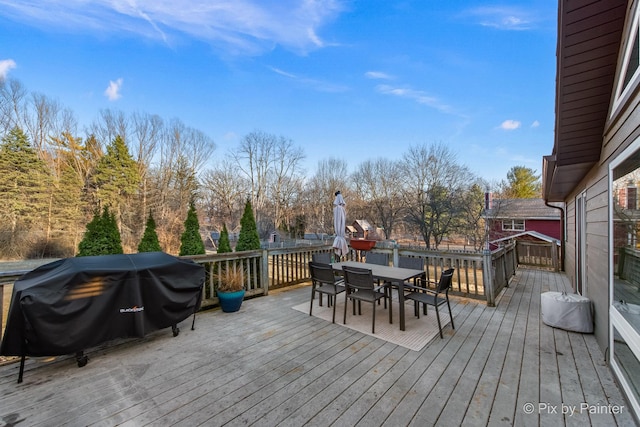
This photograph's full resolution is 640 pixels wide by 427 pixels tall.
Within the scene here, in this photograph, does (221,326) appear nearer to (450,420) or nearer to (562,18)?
(450,420)

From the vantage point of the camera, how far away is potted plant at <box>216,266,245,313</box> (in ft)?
13.8

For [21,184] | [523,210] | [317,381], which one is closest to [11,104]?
[21,184]

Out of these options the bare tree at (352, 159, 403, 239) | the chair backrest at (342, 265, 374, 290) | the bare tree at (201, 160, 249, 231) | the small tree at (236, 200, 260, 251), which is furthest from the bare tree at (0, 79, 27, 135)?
the bare tree at (352, 159, 403, 239)

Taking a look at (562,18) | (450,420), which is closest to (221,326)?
(450,420)

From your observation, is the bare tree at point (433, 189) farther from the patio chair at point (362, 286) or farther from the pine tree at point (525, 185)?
the patio chair at point (362, 286)

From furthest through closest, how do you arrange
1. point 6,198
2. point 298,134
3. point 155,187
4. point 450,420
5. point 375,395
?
point 298,134, point 155,187, point 6,198, point 375,395, point 450,420

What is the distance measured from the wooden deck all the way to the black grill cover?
12.8 inches

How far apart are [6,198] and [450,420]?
63.5ft

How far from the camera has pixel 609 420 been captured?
75.6 inches

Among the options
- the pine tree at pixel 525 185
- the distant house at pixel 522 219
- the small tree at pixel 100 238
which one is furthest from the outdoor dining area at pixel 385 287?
the pine tree at pixel 525 185

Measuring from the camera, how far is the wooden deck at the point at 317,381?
195cm

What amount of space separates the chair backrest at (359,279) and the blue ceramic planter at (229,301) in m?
1.83

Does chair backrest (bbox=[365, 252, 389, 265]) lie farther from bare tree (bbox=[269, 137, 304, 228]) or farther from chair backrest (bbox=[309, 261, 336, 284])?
bare tree (bbox=[269, 137, 304, 228])

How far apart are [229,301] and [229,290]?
7.1 inches
